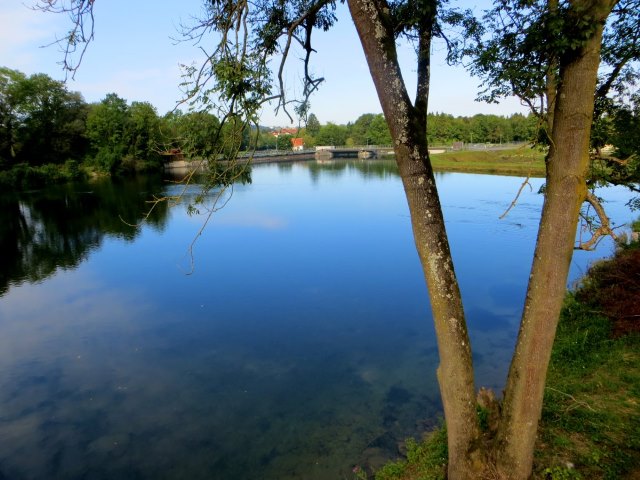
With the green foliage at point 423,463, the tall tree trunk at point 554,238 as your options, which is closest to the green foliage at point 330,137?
the green foliage at point 423,463

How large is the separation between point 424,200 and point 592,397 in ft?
14.2

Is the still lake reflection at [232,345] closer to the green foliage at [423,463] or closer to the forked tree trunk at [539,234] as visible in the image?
the green foliage at [423,463]

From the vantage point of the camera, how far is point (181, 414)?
743 cm

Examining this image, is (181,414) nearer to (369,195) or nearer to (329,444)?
(329,444)

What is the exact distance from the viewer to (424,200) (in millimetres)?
3398

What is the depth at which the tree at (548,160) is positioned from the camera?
3025 millimetres

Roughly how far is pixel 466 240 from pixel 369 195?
14785 millimetres

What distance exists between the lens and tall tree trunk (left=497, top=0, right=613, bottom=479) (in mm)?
2992

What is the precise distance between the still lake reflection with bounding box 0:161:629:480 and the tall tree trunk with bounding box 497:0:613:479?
304 cm

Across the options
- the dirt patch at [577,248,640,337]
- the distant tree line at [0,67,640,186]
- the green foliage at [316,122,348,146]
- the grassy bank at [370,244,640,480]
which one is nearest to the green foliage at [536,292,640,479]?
the grassy bank at [370,244,640,480]

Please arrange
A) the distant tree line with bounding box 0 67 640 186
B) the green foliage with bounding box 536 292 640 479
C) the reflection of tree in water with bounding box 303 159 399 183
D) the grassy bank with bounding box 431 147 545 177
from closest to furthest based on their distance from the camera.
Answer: the green foliage with bounding box 536 292 640 479, the distant tree line with bounding box 0 67 640 186, the grassy bank with bounding box 431 147 545 177, the reflection of tree in water with bounding box 303 159 399 183

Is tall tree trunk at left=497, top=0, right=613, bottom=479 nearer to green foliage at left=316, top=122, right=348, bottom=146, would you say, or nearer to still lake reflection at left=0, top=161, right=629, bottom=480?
still lake reflection at left=0, top=161, right=629, bottom=480

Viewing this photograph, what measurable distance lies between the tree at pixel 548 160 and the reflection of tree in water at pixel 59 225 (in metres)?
12.7

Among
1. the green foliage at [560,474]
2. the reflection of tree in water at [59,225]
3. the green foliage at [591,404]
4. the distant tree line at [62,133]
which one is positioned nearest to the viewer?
the green foliage at [560,474]
